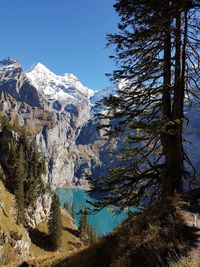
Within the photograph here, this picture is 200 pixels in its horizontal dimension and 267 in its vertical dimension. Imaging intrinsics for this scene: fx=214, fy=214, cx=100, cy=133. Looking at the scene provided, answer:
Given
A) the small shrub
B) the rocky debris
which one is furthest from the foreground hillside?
the rocky debris

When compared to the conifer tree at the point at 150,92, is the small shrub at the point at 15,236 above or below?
below

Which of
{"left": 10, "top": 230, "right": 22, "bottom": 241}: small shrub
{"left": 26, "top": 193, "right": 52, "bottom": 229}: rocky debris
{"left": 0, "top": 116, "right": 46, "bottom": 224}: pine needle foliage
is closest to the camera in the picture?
{"left": 10, "top": 230, "right": 22, "bottom": 241}: small shrub

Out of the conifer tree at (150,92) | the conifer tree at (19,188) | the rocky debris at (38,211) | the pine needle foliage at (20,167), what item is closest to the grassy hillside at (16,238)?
the conifer tree at (19,188)

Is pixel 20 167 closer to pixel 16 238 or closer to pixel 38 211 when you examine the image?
pixel 38 211

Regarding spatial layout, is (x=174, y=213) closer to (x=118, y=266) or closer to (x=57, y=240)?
(x=118, y=266)

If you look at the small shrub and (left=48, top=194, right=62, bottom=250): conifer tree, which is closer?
the small shrub

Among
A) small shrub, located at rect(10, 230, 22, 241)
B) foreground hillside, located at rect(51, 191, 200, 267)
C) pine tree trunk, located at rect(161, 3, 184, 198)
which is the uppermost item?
pine tree trunk, located at rect(161, 3, 184, 198)

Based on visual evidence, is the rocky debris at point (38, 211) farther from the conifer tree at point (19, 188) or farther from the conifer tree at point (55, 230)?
the conifer tree at point (55, 230)

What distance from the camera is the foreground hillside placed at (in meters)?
4.71

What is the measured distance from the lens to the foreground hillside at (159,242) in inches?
186

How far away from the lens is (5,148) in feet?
280

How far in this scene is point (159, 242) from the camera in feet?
17.1

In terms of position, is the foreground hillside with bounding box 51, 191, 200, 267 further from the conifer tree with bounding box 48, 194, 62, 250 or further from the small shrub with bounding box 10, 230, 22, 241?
the conifer tree with bounding box 48, 194, 62, 250

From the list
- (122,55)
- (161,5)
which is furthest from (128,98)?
(161,5)
